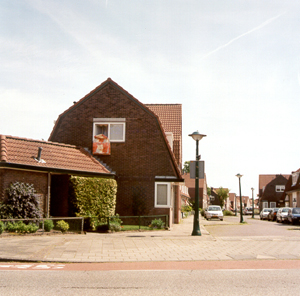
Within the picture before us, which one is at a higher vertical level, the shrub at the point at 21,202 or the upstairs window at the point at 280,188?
the upstairs window at the point at 280,188

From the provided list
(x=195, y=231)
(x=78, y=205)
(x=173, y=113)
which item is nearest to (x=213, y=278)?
(x=195, y=231)

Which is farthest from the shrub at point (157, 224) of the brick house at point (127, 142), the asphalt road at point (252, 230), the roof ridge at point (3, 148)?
the roof ridge at point (3, 148)

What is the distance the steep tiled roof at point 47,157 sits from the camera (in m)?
17.3

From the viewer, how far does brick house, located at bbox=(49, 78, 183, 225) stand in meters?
23.3

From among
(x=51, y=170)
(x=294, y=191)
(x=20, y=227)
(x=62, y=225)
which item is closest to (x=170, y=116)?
(x=51, y=170)

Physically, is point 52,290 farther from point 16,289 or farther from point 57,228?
point 57,228

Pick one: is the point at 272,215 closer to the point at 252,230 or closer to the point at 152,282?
the point at 252,230

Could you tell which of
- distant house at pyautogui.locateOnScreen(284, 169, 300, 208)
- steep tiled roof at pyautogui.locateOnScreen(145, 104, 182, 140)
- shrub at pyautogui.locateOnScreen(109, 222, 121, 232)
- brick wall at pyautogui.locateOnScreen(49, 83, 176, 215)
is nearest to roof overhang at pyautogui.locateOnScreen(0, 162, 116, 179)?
brick wall at pyautogui.locateOnScreen(49, 83, 176, 215)

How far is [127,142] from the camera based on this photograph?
23734 mm

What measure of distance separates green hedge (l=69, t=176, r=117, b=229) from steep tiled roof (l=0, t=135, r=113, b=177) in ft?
2.53

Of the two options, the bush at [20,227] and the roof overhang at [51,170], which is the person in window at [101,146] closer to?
the roof overhang at [51,170]

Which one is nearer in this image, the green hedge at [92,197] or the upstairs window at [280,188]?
the green hedge at [92,197]

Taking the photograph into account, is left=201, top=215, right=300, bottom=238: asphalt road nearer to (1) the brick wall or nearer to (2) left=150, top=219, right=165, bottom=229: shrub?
(2) left=150, top=219, right=165, bottom=229: shrub

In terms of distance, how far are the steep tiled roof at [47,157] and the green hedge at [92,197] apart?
0.77 m
